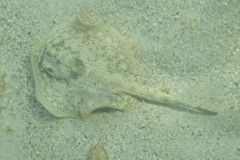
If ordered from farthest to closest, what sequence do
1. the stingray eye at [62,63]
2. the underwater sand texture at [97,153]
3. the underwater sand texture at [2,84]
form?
the underwater sand texture at [2,84]
the underwater sand texture at [97,153]
the stingray eye at [62,63]

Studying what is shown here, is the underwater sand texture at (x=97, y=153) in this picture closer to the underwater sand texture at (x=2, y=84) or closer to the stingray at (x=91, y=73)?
the stingray at (x=91, y=73)

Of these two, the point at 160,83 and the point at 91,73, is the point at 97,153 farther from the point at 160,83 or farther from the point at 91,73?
the point at 160,83

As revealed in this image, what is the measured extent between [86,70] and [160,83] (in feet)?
2.31

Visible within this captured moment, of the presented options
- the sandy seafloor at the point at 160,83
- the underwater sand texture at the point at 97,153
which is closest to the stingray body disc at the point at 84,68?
the sandy seafloor at the point at 160,83

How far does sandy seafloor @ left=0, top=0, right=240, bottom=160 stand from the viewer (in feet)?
12.8

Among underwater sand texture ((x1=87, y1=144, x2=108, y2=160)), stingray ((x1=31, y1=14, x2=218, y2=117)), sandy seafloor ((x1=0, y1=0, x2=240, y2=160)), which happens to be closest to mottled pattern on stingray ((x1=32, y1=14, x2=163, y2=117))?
stingray ((x1=31, y1=14, x2=218, y2=117))

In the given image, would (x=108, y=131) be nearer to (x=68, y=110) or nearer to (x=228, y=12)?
(x=68, y=110)

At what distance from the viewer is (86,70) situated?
3.86 metres

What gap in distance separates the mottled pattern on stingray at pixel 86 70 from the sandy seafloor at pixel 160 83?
0.17m

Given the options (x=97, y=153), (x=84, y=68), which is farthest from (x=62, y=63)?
(x=97, y=153)

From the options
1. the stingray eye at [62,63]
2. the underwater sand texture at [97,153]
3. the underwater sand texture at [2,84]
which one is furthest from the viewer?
the underwater sand texture at [2,84]

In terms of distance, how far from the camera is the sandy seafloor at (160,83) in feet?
12.8

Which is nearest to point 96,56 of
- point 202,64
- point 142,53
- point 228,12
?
point 142,53

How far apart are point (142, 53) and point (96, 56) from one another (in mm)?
465
